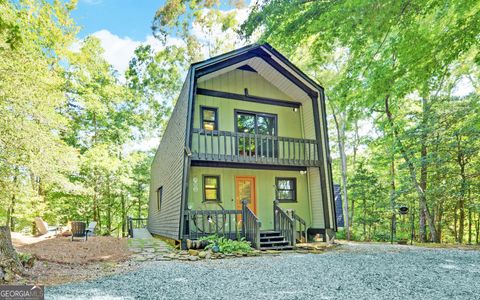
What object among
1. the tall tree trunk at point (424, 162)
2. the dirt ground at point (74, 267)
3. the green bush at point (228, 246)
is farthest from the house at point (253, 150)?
the tall tree trunk at point (424, 162)

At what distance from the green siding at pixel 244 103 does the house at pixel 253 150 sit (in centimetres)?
4

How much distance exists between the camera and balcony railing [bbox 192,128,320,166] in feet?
29.0

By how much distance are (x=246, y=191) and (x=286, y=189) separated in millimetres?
1704

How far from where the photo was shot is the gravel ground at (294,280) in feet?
11.8

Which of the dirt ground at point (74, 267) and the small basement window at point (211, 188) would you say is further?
the small basement window at point (211, 188)

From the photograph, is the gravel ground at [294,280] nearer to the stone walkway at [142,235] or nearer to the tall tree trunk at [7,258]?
the tall tree trunk at [7,258]

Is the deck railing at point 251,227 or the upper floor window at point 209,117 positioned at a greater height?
the upper floor window at point 209,117

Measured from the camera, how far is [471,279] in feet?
14.3

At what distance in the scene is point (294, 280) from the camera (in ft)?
14.3

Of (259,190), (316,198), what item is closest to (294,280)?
(259,190)

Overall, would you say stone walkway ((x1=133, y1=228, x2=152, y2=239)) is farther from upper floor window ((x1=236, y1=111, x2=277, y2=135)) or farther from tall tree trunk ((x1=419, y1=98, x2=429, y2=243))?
tall tree trunk ((x1=419, y1=98, x2=429, y2=243))

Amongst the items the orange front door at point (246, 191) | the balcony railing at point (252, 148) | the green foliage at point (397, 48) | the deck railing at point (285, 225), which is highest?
the green foliage at point (397, 48)

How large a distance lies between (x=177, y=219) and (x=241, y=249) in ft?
7.10

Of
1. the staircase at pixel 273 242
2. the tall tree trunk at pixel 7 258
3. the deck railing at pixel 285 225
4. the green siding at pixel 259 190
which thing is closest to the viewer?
the tall tree trunk at pixel 7 258
